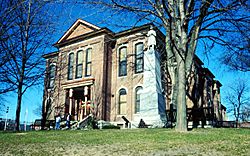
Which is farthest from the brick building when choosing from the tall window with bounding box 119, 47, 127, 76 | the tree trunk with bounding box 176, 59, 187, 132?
the tree trunk with bounding box 176, 59, 187, 132

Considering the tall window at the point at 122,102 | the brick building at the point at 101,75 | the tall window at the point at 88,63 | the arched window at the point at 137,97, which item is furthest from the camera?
the tall window at the point at 88,63

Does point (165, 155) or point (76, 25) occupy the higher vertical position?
point (76, 25)

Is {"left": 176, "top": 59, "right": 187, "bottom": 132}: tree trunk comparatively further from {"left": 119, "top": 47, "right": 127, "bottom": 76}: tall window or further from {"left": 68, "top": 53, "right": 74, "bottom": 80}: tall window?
{"left": 68, "top": 53, "right": 74, "bottom": 80}: tall window

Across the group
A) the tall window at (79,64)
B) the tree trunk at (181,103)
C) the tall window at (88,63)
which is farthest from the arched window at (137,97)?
the tree trunk at (181,103)

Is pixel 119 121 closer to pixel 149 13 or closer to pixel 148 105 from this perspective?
pixel 148 105

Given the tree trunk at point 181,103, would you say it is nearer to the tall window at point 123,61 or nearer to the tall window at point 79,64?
the tall window at point 123,61

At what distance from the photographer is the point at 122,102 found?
2527 cm

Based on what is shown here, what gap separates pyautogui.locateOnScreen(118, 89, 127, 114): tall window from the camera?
24.9 m

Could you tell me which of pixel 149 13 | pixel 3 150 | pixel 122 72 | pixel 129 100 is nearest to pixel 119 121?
pixel 129 100

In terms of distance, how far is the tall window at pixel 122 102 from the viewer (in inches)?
982

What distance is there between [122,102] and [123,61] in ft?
13.9

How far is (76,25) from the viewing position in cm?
2945

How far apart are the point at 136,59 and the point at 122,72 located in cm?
200

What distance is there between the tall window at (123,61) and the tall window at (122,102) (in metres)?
1.86
